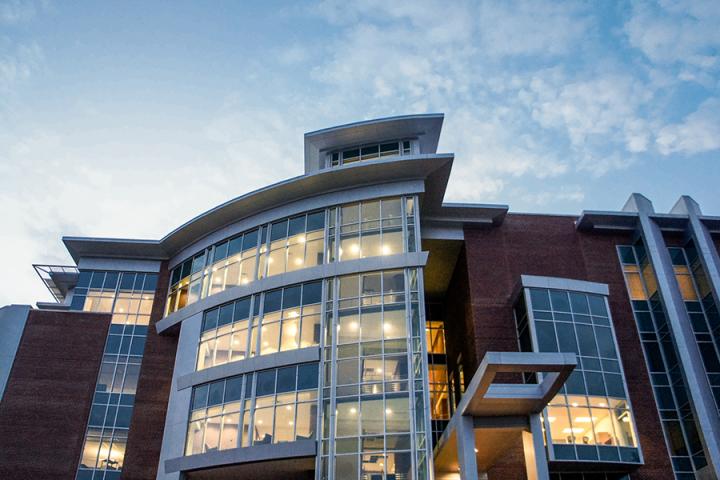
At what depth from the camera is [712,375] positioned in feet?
103

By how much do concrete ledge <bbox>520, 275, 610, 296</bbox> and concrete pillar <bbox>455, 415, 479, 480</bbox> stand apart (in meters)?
10.4

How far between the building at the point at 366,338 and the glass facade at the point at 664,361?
0.32ft

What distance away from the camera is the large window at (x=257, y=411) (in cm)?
2772

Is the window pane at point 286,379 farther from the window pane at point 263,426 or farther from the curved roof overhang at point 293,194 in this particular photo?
the curved roof overhang at point 293,194

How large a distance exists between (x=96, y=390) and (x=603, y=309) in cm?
2873

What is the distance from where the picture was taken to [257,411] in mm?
28656

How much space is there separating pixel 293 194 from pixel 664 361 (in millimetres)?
22158

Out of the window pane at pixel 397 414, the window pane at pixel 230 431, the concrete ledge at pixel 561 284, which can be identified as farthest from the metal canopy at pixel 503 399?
the window pane at pixel 230 431

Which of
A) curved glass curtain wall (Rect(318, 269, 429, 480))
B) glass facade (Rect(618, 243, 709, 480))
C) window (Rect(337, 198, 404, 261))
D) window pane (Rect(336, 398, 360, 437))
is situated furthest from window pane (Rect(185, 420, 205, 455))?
glass facade (Rect(618, 243, 709, 480))

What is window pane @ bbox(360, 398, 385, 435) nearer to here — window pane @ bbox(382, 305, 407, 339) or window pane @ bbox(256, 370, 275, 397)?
window pane @ bbox(382, 305, 407, 339)

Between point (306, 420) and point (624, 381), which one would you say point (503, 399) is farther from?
point (624, 381)

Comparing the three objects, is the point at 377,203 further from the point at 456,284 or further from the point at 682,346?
the point at 682,346

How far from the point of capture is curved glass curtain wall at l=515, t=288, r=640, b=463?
27938 millimetres

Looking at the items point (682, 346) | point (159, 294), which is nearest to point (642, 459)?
point (682, 346)
